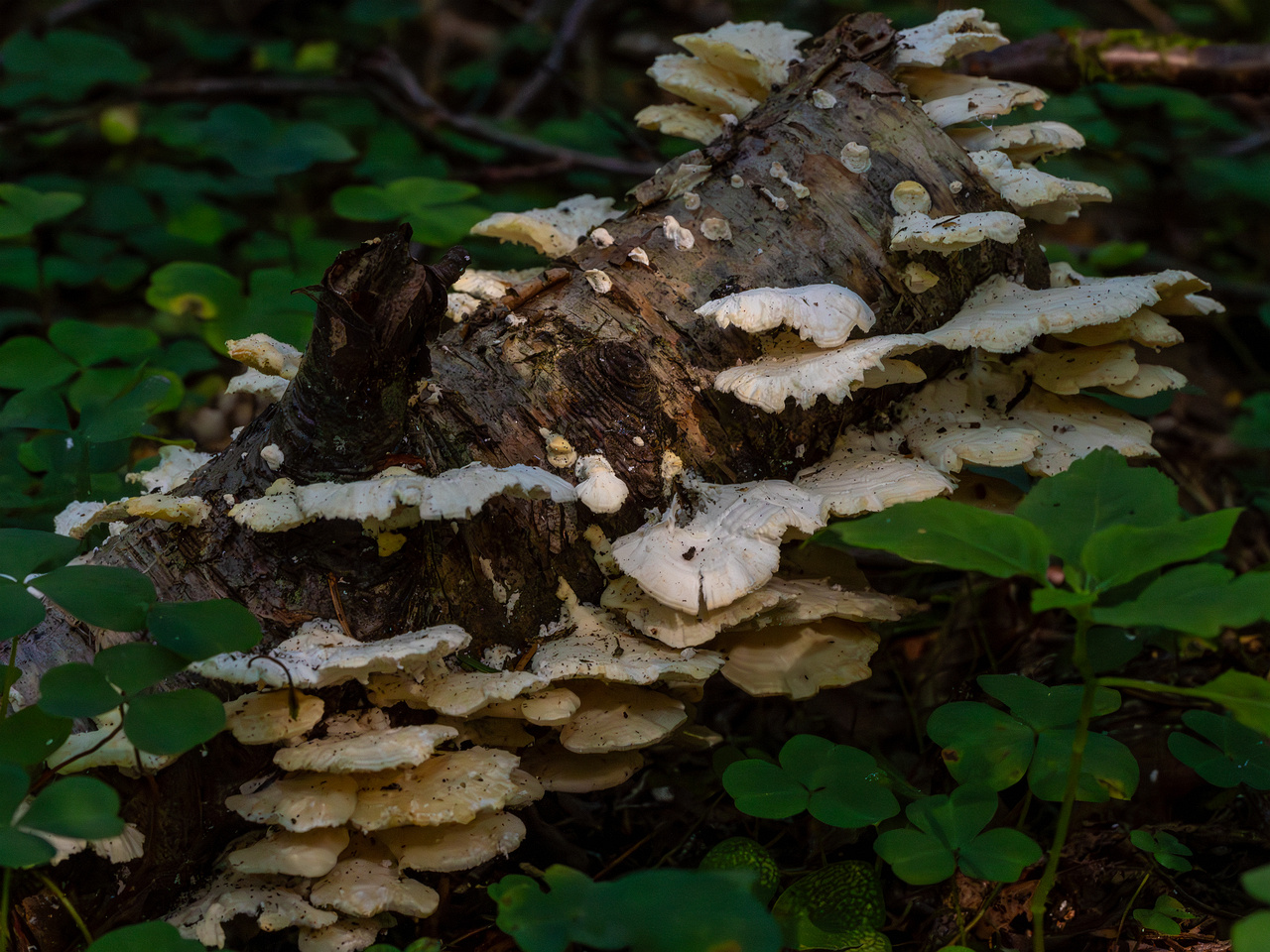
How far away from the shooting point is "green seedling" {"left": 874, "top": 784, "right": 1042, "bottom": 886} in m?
2.07

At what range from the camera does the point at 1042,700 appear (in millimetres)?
2416

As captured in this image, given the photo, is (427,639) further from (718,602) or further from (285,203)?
(285,203)

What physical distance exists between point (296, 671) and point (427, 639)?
0.95 ft

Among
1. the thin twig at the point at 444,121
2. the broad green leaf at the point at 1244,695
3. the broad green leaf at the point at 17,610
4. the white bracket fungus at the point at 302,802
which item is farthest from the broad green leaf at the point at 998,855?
the thin twig at the point at 444,121

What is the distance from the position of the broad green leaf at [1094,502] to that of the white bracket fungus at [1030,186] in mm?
1066

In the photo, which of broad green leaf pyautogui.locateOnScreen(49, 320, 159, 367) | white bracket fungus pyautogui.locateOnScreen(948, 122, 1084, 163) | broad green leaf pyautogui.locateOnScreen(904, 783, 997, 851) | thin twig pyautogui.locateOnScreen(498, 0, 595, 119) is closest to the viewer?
broad green leaf pyautogui.locateOnScreen(904, 783, 997, 851)

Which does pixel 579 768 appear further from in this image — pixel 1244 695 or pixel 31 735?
pixel 1244 695

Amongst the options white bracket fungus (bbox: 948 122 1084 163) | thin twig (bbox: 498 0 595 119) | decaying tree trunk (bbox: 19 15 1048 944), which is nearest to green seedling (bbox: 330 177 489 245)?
decaying tree trunk (bbox: 19 15 1048 944)

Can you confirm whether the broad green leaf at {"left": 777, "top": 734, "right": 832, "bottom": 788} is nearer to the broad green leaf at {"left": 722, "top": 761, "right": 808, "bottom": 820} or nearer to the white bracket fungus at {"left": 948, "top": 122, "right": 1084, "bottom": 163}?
the broad green leaf at {"left": 722, "top": 761, "right": 808, "bottom": 820}

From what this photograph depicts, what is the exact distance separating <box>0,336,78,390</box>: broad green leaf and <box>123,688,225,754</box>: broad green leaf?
2634mm

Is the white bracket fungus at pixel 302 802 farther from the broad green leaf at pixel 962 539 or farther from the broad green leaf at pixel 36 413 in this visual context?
the broad green leaf at pixel 36 413

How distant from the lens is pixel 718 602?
7.00 feet

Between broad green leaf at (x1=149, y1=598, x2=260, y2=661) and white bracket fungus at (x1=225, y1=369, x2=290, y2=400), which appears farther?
white bracket fungus at (x1=225, y1=369, x2=290, y2=400)

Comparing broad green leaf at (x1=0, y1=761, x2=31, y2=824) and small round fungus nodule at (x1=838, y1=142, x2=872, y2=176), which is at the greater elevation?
small round fungus nodule at (x1=838, y1=142, x2=872, y2=176)
